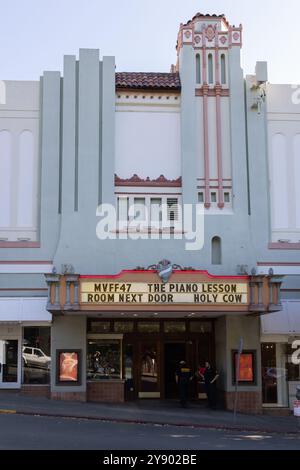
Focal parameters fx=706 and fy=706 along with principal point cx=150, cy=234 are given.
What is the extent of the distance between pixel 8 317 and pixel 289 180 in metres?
12.0

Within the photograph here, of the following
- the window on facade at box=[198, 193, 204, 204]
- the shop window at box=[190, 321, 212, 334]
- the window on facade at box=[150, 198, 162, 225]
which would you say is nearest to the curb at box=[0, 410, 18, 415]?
the shop window at box=[190, 321, 212, 334]

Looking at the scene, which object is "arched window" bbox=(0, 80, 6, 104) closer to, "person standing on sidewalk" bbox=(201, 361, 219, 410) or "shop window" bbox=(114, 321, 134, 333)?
"shop window" bbox=(114, 321, 134, 333)

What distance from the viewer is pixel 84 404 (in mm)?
24953

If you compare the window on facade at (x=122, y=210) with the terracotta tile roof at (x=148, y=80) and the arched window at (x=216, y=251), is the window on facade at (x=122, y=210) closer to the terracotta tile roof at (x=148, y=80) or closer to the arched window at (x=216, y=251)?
the arched window at (x=216, y=251)

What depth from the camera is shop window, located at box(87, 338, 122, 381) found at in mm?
26859

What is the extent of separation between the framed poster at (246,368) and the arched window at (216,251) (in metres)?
3.51

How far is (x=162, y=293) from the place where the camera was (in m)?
23.9

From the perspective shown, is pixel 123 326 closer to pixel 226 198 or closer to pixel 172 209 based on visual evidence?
pixel 172 209

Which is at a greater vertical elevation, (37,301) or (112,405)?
(37,301)

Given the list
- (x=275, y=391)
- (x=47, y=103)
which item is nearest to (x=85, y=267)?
(x=47, y=103)

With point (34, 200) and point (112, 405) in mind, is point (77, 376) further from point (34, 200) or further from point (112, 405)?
point (34, 200)

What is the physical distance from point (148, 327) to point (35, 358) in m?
4.65

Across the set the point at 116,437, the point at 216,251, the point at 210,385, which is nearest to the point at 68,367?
the point at 210,385

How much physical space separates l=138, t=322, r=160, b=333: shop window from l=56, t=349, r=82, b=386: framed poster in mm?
3133
